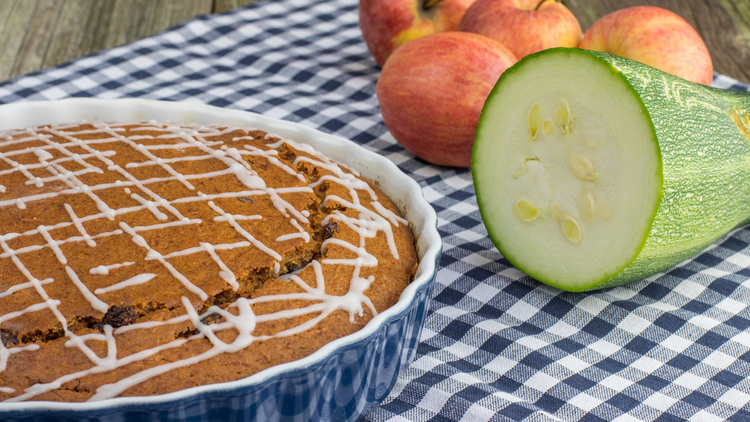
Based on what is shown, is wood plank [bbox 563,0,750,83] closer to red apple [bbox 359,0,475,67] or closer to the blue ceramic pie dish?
red apple [bbox 359,0,475,67]

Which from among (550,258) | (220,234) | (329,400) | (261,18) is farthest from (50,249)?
(261,18)

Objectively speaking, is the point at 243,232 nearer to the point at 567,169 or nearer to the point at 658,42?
the point at 567,169

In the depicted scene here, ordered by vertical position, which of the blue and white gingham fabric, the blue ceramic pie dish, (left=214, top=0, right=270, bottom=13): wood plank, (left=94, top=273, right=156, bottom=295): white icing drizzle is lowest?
the blue and white gingham fabric

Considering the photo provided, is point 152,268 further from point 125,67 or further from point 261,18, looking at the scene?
point 261,18

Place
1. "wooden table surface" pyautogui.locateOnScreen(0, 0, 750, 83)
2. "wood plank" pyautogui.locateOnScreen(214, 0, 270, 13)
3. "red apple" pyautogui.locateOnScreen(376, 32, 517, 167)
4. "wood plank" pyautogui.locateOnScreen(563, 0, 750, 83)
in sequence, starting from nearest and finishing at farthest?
"red apple" pyautogui.locateOnScreen(376, 32, 517, 167) < "wooden table surface" pyautogui.locateOnScreen(0, 0, 750, 83) < "wood plank" pyautogui.locateOnScreen(563, 0, 750, 83) < "wood plank" pyautogui.locateOnScreen(214, 0, 270, 13)

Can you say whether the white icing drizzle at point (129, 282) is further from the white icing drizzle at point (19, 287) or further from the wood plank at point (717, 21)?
the wood plank at point (717, 21)

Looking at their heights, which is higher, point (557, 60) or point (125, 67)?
point (557, 60)

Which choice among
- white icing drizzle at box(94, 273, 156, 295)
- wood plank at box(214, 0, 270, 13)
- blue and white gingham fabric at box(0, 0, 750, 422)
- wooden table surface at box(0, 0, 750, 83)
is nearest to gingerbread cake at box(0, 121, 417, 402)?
white icing drizzle at box(94, 273, 156, 295)

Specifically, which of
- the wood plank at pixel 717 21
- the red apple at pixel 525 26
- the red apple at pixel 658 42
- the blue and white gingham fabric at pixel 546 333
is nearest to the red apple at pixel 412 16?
the red apple at pixel 525 26
